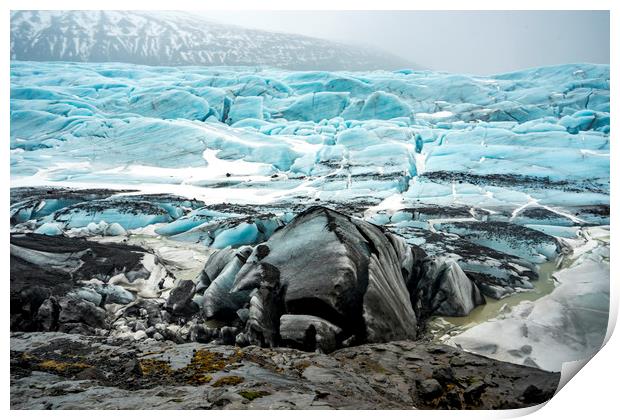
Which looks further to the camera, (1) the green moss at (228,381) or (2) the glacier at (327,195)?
(2) the glacier at (327,195)

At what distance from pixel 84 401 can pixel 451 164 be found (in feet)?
15.2

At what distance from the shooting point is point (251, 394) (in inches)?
127

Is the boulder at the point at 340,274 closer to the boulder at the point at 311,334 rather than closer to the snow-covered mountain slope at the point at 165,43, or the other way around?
the boulder at the point at 311,334

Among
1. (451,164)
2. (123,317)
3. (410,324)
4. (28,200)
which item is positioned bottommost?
(123,317)

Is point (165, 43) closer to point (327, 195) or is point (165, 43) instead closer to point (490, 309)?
point (327, 195)

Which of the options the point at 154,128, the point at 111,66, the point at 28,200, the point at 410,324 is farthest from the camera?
the point at 111,66

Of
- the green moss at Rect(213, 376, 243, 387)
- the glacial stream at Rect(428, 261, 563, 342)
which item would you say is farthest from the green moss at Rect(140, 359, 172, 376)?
the glacial stream at Rect(428, 261, 563, 342)

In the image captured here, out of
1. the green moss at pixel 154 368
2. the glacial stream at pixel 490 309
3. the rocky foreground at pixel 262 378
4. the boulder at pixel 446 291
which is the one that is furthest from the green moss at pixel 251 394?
the boulder at pixel 446 291

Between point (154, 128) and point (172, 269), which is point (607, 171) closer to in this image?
point (172, 269)

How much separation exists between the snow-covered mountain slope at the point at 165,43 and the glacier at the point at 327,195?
0.21m

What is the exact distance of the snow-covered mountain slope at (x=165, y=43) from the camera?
15.2ft

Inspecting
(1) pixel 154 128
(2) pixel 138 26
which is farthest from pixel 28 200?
(2) pixel 138 26

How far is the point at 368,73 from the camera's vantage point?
20.1 ft

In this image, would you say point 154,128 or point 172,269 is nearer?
point 172,269
